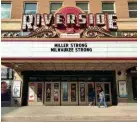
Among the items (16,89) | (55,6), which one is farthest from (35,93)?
(55,6)

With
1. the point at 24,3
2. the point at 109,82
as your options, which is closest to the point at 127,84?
the point at 109,82

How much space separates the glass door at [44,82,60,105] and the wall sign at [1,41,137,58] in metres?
6.02

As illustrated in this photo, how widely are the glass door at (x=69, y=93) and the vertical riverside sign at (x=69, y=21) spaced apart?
6.15 m

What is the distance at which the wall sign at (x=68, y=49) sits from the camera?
1652 centimetres

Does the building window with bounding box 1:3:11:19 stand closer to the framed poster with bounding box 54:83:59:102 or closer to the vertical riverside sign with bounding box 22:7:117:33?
the vertical riverside sign with bounding box 22:7:117:33

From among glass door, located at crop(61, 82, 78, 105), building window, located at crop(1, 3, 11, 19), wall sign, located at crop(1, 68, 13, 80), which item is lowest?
glass door, located at crop(61, 82, 78, 105)

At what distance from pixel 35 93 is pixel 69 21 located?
777cm

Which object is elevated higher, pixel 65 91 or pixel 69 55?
pixel 69 55

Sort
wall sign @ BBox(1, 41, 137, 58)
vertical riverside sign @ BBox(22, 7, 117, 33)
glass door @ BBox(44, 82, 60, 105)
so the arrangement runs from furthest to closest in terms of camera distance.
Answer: glass door @ BBox(44, 82, 60, 105) → vertical riverside sign @ BBox(22, 7, 117, 33) → wall sign @ BBox(1, 41, 137, 58)

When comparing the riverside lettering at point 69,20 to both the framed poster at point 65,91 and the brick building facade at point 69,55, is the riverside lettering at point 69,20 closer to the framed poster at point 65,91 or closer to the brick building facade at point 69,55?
the brick building facade at point 69,55

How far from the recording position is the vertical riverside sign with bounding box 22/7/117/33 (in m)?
17.9

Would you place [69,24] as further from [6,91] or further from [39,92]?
[6,91]

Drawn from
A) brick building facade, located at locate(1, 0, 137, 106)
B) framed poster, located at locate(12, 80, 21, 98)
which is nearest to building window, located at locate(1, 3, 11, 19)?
brick building facade, located at locate(1, 0, 137, 106)

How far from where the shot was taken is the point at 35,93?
21828mm
